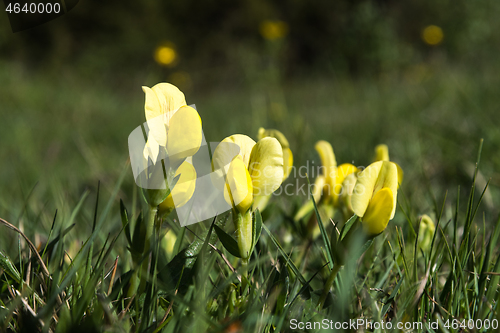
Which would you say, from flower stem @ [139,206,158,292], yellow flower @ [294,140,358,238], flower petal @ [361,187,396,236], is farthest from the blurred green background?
flower petal @ [361,187,396,236]

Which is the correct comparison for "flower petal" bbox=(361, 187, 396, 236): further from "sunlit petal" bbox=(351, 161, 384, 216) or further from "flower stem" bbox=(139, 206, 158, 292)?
"flower stem" bbox=(139, 206, 158, 292)

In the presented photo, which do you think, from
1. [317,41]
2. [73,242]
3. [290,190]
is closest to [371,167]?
[73,242]

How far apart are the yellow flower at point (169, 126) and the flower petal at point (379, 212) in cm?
23

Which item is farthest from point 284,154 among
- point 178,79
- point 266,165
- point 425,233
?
point 178,79

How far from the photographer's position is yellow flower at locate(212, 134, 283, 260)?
443 millimetres

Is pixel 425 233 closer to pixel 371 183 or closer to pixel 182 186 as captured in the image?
pixel 371 183

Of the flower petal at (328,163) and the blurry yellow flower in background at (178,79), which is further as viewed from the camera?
the blurry yellow flower in background at (178,79)

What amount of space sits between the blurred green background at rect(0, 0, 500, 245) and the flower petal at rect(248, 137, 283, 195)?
0.70 feet

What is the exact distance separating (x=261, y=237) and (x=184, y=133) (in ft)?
1.12

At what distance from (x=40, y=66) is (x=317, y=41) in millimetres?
5606

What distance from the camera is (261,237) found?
702 millimetres

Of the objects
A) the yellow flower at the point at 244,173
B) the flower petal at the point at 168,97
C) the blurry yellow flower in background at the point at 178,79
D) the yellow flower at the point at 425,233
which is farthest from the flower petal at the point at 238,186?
the blurry yellow flower in background at the point at 178,79

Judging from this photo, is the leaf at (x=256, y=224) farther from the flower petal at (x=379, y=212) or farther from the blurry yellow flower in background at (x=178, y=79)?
the blurry yellow flower in background at (x=178, y=79)

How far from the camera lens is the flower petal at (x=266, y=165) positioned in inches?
17.8
